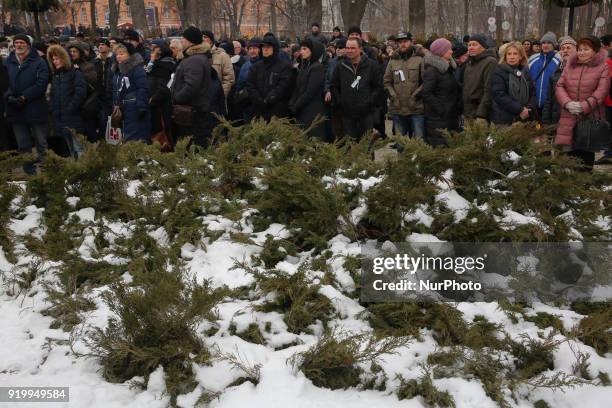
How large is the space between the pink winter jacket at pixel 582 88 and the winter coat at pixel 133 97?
4.85 meters

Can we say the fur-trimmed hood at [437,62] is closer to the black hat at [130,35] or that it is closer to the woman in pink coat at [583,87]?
the woman in pink coat at [583,87]

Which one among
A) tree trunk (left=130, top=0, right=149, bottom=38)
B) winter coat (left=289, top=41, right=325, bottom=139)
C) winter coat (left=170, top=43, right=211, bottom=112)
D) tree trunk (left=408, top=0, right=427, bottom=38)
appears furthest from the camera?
tree trunk (left=130, top=0, right=149, bottom=38)

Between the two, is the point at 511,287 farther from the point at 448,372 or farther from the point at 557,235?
the point at 448,372

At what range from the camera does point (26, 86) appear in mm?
9273

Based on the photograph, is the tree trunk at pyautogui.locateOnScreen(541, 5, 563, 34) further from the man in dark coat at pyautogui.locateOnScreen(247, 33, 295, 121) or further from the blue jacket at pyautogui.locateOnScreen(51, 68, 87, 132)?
the blue jacket at pyautogui.locateOnScreen(51, 68, 87, 132)

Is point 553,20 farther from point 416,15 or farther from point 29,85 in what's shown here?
point 29,85

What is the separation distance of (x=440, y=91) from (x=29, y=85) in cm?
550

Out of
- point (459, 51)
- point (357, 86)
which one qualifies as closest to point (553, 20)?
point (459, 51)

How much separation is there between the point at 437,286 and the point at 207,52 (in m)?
5.25

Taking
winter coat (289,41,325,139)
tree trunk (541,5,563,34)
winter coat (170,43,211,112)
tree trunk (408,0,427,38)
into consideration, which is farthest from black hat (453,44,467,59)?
tree trunk (541,5,563,34)

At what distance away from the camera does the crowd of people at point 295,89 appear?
7859 mm

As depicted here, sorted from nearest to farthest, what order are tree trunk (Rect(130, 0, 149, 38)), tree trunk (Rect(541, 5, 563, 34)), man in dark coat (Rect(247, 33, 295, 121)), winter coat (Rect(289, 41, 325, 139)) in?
winter coat (Rect(289, 41, 325, 139)) < man in dark coat (Rect(247, 33, 295, 121)) < tree trunk (Rect(541, 5, 563, 34)) < tree trunk (Rect(130, 0, 149, 38))

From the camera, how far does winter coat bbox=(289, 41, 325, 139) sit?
887cm
